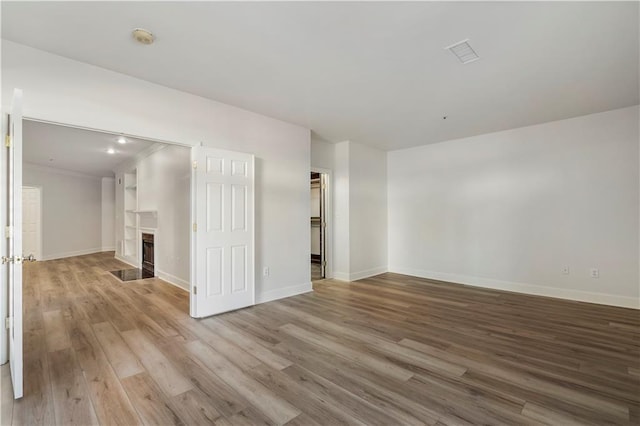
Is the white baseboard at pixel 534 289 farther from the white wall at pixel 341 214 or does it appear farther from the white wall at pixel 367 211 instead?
the white wall at pixel 341 214

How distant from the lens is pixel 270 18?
2.19m

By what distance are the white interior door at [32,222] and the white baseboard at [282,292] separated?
8292 mm

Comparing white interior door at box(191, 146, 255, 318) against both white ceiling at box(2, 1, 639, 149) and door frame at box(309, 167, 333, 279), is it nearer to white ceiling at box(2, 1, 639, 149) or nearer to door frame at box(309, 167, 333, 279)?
white ceiling at box(2, 1, 639, 149)

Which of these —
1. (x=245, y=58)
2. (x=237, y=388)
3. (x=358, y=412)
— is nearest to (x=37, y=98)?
(x=245, y=58)

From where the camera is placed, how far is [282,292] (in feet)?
14.9

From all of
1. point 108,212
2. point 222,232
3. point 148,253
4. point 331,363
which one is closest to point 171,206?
point 148,253

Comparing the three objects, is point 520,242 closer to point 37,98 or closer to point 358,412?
point 358,412

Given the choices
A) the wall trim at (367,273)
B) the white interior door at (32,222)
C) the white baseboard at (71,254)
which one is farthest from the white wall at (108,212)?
the wall trim at (367,273)

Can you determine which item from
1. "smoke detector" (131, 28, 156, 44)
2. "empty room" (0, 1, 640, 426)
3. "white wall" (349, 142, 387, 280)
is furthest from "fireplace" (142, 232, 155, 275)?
"smoke detector" (131, 28, 156, 44)

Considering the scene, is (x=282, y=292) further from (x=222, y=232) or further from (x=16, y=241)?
(x=16, y=241)

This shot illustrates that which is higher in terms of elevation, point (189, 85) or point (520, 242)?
point (189, 85)

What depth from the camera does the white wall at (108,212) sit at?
33.5ft

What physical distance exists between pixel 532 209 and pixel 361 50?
400cm

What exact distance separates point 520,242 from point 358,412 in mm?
4348
